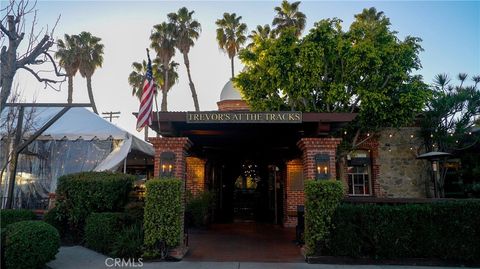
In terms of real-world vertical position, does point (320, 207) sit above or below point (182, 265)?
above

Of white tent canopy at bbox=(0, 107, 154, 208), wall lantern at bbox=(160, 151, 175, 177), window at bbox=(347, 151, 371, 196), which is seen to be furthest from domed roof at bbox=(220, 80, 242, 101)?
wall lantern at bbox=(160, 151, 175, 177)

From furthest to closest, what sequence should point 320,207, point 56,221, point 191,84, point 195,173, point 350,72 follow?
point 191,84
point 195,173
point 350,72
point 56,221
point 320,207

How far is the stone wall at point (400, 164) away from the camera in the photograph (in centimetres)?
1524

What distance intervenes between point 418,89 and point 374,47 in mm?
2219

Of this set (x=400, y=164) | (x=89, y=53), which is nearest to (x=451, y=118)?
(x=400, y=164)

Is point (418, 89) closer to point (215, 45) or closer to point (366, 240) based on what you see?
point (366, 240)

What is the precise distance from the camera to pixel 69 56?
914 inches

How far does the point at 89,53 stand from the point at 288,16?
1387 centimetres

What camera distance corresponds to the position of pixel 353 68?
1267 cm

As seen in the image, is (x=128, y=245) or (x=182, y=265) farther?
(x=128, y=245)

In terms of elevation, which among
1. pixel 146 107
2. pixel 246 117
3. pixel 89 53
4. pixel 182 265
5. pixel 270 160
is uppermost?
pixel 89 53

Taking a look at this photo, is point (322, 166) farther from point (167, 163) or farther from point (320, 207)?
point (167, 163)

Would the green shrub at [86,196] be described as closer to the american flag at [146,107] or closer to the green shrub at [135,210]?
the green shrub at [135,210]

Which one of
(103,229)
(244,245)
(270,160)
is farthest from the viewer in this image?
(270,160)
